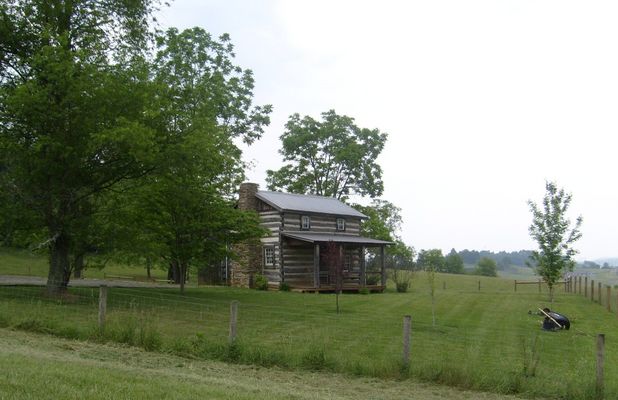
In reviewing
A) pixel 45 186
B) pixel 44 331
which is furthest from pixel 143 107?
pixel 44 331

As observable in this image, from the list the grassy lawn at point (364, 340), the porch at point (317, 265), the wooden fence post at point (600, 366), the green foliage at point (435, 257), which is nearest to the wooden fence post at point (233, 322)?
the grassy lawn at point (364, 340)

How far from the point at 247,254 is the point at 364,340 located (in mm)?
22571

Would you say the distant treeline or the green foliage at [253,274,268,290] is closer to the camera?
the green foliage at [253,274,268,290]

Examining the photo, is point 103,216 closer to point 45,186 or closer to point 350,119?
point 45,186

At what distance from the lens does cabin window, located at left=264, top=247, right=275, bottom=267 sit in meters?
34.8

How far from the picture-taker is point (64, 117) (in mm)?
17000

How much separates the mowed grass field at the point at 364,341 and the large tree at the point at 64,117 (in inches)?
126

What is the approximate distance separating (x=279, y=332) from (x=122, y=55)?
13149 millimetres

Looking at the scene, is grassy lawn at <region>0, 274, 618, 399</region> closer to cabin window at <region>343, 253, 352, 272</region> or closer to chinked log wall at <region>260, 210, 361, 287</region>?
chinked log wall at <region>260, 210, 361, 287</region>

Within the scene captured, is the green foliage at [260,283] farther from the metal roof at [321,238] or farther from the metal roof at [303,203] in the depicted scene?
the metal roof at [303,203]

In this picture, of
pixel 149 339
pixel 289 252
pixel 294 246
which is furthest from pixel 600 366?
pixel 294 246

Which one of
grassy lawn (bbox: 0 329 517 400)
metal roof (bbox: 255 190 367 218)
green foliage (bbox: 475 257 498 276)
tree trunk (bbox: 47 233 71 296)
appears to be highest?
A: metal roof (bbox: 255 190 367 218)

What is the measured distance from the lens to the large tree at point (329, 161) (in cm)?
5141

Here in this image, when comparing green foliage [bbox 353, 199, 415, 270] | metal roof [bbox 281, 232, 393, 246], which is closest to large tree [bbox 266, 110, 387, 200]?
green foliage [bbox 353, 199, 415, 270]
